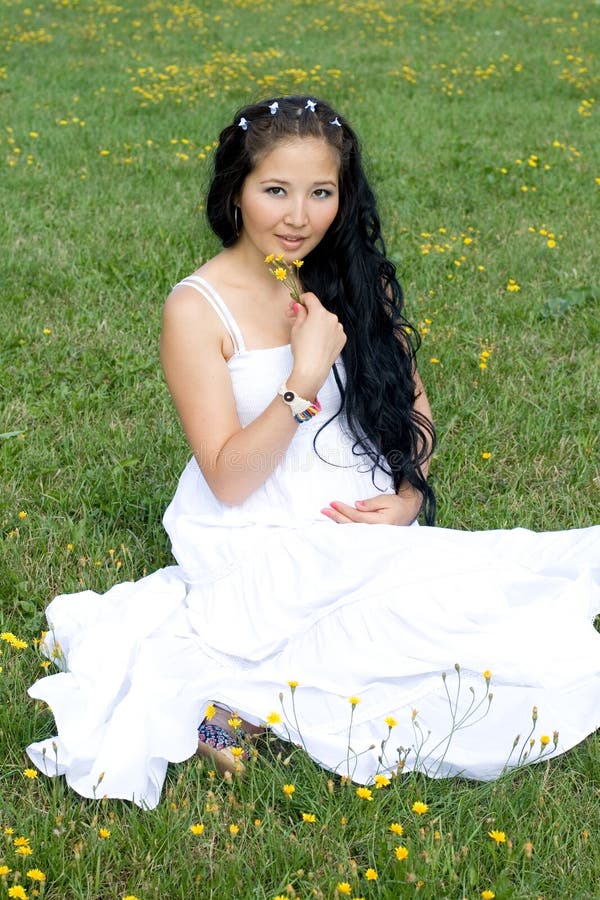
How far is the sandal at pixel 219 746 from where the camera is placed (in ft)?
8.44

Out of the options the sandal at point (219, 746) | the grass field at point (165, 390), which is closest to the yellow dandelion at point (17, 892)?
the grass field at point (165, 390)

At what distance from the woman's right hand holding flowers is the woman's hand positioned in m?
0.38

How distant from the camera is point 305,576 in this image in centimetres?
275

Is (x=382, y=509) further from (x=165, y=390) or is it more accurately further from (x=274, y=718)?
(x=165, y=390)

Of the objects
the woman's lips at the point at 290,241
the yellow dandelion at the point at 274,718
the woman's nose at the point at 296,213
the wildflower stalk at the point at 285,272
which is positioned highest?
the woman's nose at the point at 296,213

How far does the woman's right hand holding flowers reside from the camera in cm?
271

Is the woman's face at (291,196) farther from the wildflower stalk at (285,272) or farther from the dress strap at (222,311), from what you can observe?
the dress strap at (222,311)

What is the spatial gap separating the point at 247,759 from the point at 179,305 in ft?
3.85

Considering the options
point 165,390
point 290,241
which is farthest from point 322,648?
point 165,390

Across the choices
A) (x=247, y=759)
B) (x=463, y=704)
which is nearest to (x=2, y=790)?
(x=247, y=759)

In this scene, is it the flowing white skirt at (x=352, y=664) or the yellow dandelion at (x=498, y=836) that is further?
the flowing white skirt at (x=352, y=664)

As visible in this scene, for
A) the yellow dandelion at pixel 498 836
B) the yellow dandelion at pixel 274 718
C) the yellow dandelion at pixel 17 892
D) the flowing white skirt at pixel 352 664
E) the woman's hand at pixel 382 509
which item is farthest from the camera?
the woman's hand at pixel 382 509

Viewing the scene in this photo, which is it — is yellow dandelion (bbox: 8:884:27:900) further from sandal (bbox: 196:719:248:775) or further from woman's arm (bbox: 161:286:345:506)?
Result: woman's arm (bbox: 161:286:345:506)

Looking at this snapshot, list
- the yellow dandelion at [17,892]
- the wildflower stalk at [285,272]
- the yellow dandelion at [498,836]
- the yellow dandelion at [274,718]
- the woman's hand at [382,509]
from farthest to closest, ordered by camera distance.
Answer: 1. the woman's hand at [382,509]
2. the wildflower stalk at [285,272]
3. the yellow dandelion at [274,718]
4. the yellow dandelion at [498,836]
5. the yellow dandelion at [17,892]
